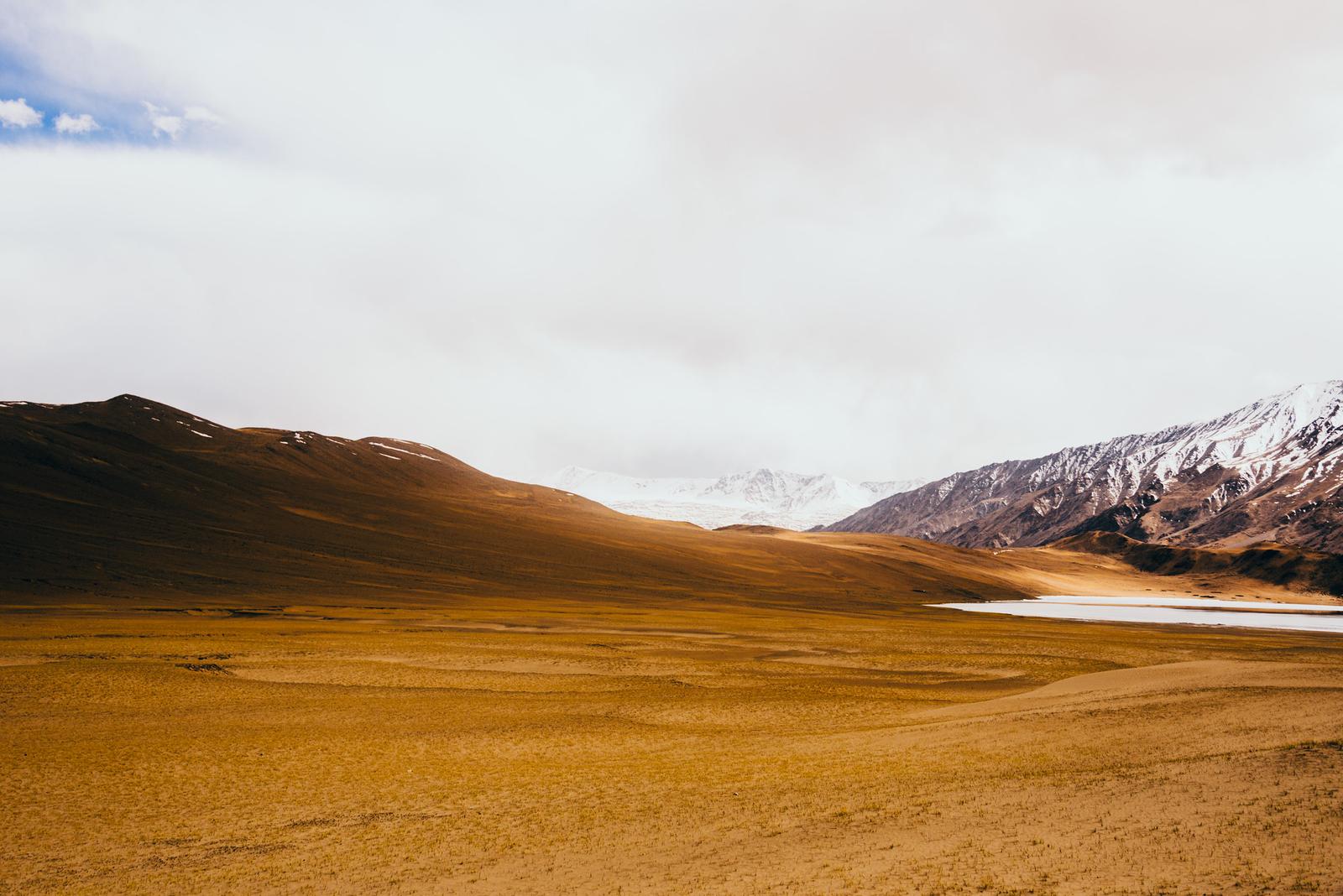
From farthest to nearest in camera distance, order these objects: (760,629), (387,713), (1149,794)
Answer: (760,629), (387,713), (1149,794)

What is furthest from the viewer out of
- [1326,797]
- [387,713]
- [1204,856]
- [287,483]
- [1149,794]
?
[287,483]

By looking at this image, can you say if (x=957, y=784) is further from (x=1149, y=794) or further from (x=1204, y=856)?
(x=1204, y=856)

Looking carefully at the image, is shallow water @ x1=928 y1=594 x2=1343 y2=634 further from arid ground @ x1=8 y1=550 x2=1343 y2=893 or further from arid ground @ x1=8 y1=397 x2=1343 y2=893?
arid ground @ x1=8 y1=550 x2=1343 y2=893

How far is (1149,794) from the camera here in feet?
59.1

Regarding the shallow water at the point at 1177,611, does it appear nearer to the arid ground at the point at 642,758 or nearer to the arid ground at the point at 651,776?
the arid ground at the point at 642,758

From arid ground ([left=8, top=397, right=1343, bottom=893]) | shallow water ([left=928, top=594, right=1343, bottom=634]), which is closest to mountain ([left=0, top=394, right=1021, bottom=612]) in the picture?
shallow water ([left=928, top=594, right=1343, bottom=634])

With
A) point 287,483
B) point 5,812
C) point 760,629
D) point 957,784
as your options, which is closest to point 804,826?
point 957,784

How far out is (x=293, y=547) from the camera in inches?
4894

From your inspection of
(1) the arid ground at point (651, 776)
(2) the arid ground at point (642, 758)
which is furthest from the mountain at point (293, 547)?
(1) the arid ground at point (651, 776)

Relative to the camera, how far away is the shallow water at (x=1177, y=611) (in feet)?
389

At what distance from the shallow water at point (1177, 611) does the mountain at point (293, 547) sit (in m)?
14.7

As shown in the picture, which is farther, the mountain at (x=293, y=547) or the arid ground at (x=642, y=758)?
the mountain at (x=293, y=547)

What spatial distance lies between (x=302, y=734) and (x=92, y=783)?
754cm

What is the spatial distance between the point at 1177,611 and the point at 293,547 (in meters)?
156
